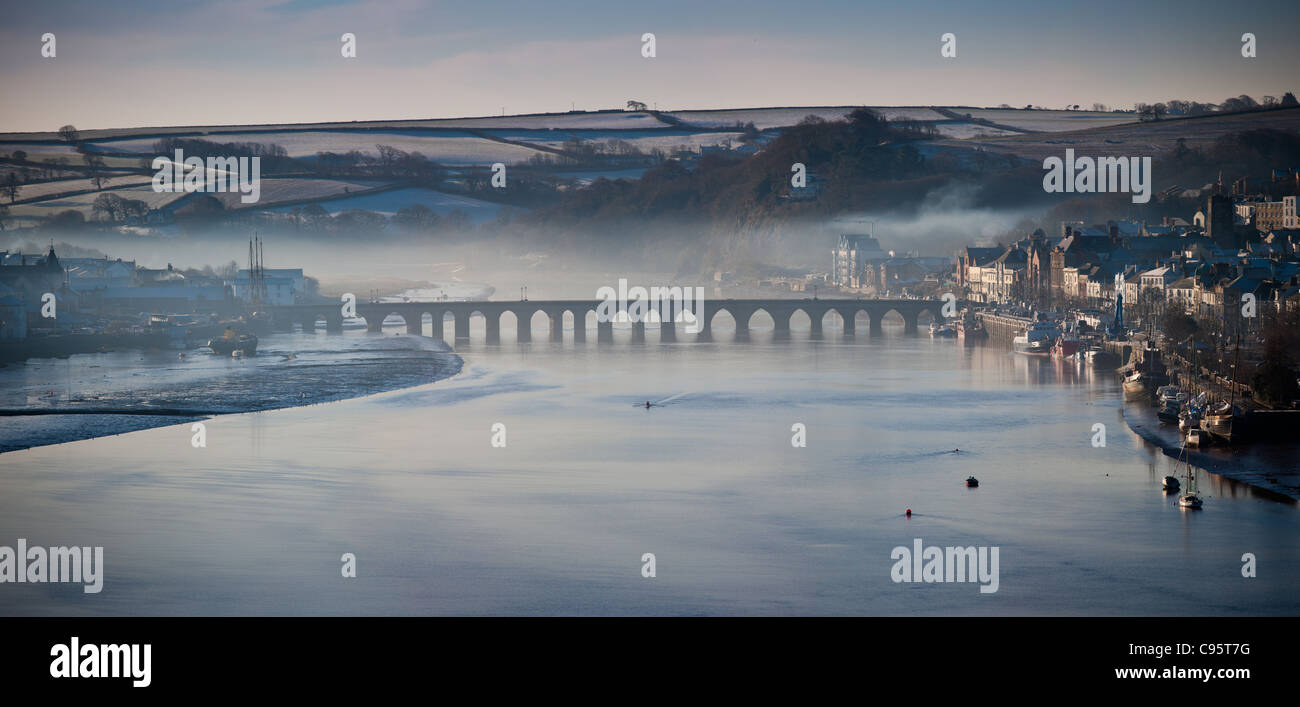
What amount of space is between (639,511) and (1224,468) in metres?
12.0

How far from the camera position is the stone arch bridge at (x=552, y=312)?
70.8m

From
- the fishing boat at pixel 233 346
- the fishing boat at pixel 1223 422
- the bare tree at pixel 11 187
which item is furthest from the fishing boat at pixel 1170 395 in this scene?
the bare tree at pixel 11 187

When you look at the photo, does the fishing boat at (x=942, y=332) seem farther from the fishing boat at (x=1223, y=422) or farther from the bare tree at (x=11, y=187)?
the bare tree at (x=11, y=187)

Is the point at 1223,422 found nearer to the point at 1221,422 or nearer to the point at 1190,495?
the point at 1221,422

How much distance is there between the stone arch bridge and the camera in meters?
70.8

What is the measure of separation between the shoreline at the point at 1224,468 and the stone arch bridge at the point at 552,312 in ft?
123

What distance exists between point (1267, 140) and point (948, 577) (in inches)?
4046

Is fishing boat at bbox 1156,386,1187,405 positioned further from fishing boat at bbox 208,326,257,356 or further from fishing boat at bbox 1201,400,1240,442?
fishing boat at bbox 208,326,257,356

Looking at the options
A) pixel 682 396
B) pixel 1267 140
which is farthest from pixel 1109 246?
pixel 1267 140

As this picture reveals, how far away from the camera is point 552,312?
73062 millimetres

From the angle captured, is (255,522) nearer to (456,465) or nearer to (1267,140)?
(456,465)

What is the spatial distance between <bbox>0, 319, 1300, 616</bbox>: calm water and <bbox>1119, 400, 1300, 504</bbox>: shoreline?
1.23 ft

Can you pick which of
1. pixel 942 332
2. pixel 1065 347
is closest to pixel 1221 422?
pixel 1065 347

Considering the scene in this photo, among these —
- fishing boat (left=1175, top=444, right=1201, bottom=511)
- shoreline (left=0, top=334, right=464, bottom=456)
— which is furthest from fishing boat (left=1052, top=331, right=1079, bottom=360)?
fishing boat (left=1175, top=444, right=1201, bottom=511)
